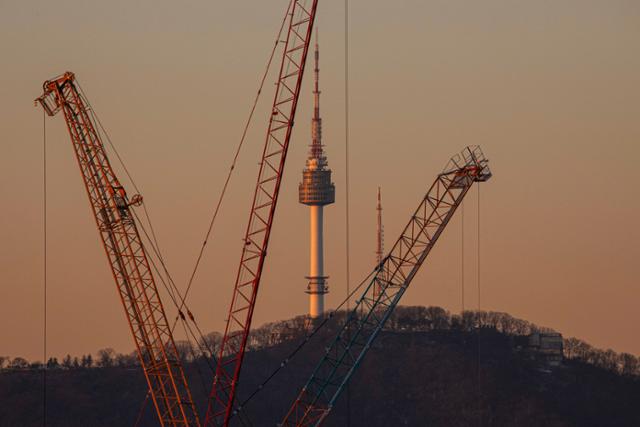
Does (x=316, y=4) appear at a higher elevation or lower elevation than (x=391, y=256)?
higher

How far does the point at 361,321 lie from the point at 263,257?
17.9 meters

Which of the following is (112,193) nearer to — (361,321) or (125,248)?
(125,248)

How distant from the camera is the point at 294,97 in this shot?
146 meters

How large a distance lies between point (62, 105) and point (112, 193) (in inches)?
359

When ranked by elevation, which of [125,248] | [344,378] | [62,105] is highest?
[62,105]

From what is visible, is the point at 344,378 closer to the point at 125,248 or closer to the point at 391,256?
the point at 391,256

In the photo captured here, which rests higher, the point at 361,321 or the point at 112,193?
the point at 112,193

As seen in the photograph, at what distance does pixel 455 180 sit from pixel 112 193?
31634 millimetres

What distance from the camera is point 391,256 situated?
153m

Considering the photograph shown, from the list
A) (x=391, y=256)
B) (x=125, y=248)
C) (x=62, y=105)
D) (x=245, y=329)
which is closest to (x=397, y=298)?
(x=391, y=256)

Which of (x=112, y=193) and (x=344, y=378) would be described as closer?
(x=112, y=193)

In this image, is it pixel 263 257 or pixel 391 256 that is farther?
pixel 391 256

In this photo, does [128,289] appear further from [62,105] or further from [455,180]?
[455,180]

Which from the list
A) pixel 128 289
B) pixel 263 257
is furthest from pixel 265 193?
pixel 128 289
